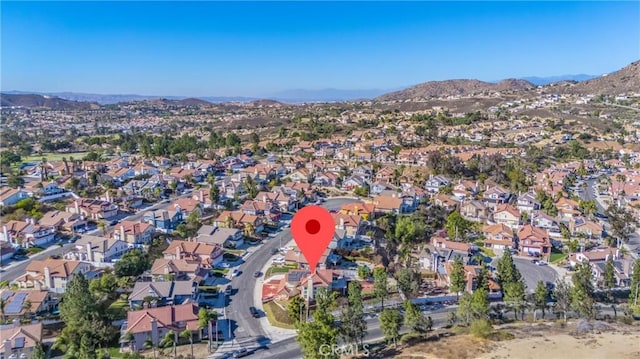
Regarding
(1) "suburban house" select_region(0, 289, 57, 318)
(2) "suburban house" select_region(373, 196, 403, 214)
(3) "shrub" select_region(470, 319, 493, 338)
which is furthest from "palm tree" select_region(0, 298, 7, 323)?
(2) "suburban house" select_region(373, 196, 403, 214)

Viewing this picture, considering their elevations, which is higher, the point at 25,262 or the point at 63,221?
the point at 63,221

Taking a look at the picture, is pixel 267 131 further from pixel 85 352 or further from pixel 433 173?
pixel 85 352

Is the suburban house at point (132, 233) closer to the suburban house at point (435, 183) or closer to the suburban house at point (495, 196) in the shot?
the suburban house at point (435, 183)

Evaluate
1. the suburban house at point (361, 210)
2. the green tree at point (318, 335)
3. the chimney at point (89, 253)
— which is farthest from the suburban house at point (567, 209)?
the chimney at point (89, 253)

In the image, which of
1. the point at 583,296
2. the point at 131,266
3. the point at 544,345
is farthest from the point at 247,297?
the point at 583,296

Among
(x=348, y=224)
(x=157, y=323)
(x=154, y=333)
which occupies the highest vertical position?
(x=348, y=224)

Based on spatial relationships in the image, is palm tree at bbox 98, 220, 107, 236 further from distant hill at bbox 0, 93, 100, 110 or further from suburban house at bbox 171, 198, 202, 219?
distant hill at bbox 0, 93, 100, 110

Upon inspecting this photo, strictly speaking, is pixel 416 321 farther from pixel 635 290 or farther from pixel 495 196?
pixel 495 196
